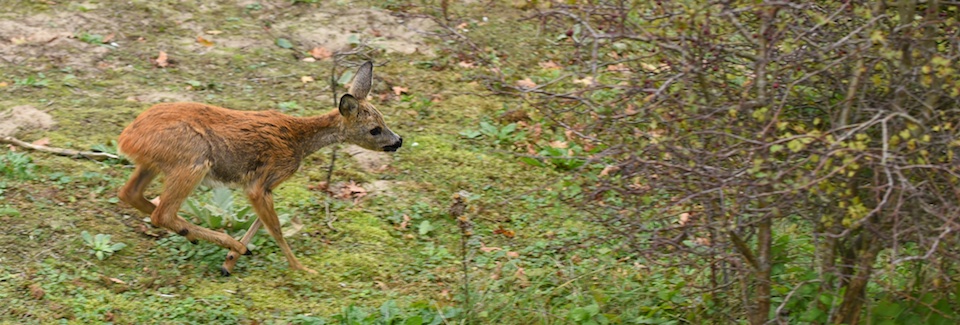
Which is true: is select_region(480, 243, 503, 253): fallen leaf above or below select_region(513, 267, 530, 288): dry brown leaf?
below

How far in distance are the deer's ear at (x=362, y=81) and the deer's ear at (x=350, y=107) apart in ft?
0.51

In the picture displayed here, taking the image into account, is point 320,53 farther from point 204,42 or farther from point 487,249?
point 487,249

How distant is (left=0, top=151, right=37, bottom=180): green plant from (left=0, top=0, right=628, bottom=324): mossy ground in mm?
86

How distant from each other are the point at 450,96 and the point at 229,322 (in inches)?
173

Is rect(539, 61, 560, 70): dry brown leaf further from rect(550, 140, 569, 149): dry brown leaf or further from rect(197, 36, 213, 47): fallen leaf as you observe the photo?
rect(197, 36, 213, 47): fallen leaf

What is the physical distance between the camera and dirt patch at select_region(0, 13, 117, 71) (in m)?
9.77

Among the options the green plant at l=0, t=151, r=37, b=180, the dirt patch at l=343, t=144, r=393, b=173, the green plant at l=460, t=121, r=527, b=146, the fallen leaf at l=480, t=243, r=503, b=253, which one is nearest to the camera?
the green plant at l=0, t=151, r=37, b=180

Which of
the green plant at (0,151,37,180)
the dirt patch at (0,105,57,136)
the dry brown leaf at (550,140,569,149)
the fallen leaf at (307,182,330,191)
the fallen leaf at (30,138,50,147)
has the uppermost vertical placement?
the green plant at (0,151,37,180)

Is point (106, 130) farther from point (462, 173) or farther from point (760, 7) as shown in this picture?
point (760, 7)

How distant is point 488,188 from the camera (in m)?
8.55

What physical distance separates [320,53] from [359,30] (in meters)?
0.64

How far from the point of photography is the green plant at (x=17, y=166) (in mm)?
7363

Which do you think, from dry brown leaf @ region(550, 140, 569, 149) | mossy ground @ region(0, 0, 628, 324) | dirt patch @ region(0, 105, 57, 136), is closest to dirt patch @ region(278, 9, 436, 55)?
mossy ground @ region(0, 0, 628, 324)

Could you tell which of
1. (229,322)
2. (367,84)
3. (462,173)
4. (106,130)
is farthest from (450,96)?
(229,322)
